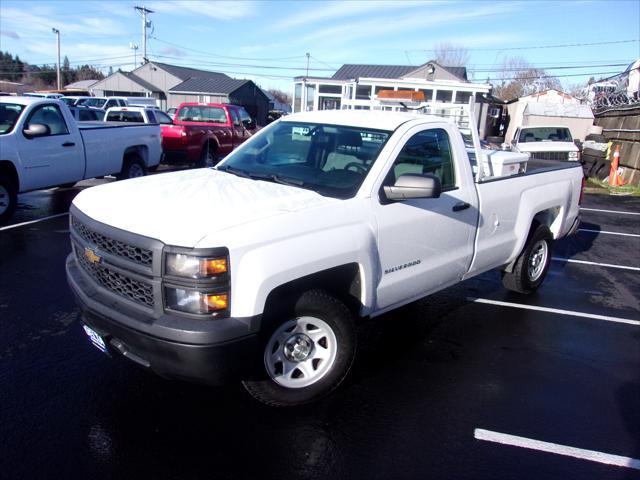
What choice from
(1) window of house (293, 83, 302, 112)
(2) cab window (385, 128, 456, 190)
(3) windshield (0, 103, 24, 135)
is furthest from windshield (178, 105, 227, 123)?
(2) cab window (385, 128, 456, 190)

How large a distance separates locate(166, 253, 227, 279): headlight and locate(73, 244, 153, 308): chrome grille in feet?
0.69

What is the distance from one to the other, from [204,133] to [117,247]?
11.9 m

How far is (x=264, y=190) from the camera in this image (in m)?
3.65

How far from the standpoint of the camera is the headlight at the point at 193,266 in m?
2.76

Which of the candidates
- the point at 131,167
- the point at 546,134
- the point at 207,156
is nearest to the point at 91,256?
the point at 131,167

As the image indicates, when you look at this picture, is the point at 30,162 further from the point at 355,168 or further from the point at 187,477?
the point at 187,477

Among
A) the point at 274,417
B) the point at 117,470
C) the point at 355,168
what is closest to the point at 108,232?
the point at 117,470

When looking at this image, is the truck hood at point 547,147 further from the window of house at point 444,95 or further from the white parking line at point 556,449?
the white parking line at point 556,449

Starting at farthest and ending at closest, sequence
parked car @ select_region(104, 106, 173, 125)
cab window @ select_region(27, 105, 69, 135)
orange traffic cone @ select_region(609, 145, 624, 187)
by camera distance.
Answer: orange traffic cone @ select_region(609, 145, 624, 187)
parked car @ select_region(104, 106, 173, 125)
cab window @ select_region(27, 105, 69, 135)

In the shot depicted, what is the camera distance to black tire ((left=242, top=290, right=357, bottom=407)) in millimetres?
3225

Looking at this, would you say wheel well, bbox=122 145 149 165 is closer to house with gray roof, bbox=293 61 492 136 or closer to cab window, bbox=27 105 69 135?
cab window, bbox=27 105 69 135

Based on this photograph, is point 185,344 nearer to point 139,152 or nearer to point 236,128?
point 139,152

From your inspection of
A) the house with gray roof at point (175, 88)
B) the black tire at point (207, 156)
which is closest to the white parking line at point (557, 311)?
the black tire at point (207, 156)

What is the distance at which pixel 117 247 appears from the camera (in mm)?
3070
